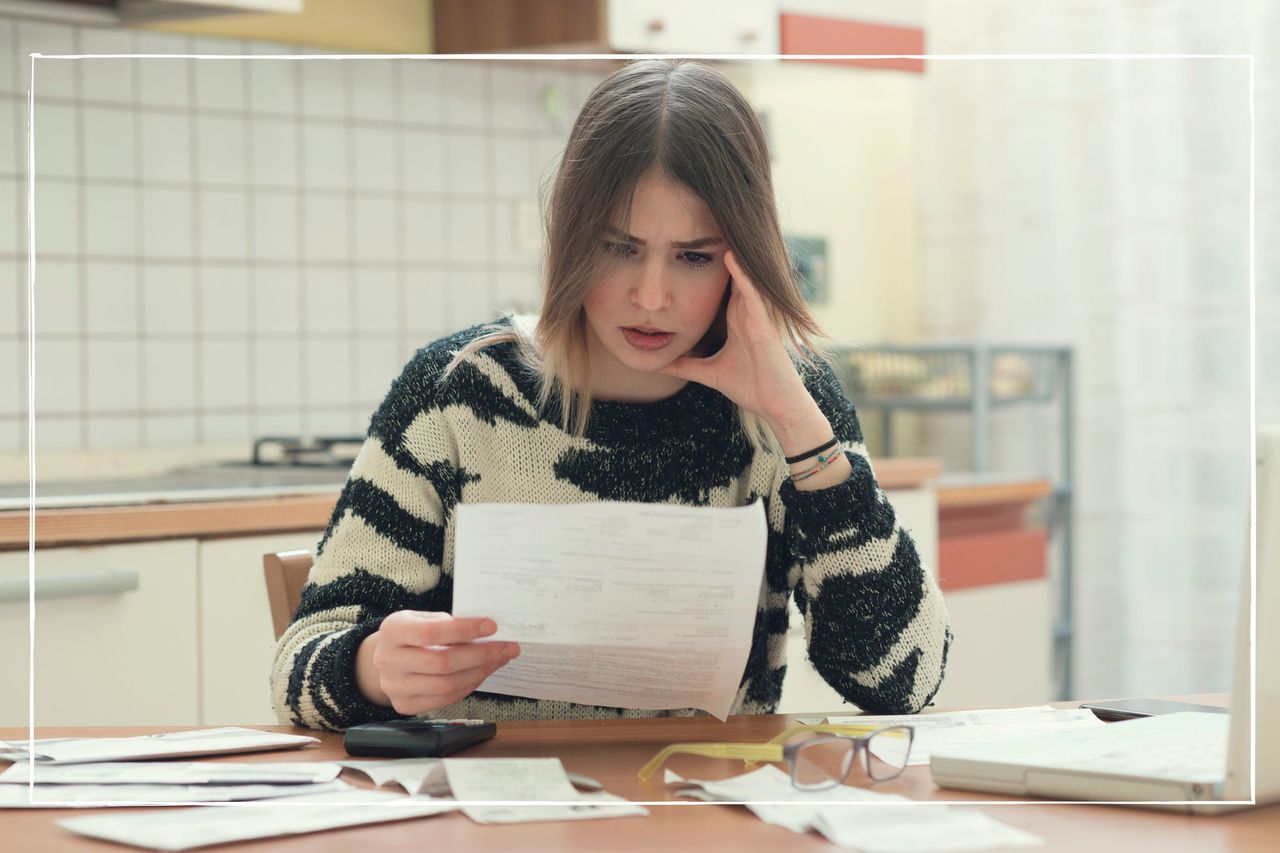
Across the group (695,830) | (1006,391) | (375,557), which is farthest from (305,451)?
(695,830)

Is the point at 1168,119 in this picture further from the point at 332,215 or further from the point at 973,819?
the point at 973,819

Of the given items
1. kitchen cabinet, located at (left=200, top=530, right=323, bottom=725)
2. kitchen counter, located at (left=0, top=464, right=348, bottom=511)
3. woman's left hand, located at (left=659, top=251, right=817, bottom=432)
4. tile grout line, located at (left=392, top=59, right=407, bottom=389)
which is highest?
tile grout line, located at (left=392, top=59, right=407, bottom=389)

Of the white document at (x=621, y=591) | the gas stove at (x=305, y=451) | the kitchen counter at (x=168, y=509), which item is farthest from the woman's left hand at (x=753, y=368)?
the gas stove at (x=305, y=451)

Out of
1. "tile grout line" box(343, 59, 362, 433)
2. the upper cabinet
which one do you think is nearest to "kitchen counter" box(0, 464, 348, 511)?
"tile grout line" box(343, 59, 362, 433)

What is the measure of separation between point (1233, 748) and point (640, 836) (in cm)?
32

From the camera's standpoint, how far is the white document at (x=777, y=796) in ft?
2.52

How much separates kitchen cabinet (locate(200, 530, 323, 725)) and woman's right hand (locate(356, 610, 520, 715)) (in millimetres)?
871

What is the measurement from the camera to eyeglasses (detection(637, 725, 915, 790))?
0.82m

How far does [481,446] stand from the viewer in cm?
120

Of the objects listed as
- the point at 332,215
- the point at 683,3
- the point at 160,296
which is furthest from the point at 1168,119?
the point at 160,296

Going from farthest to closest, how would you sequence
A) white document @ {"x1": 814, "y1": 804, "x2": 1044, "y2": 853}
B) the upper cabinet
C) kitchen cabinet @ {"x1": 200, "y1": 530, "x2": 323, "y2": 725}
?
the upper cabinet
kitchen cabinet @ {"x1": 200, "y1": 530, "x2": 323, "y2": 725}
white document @ {"x1": 814, "y1": 804, "x2": 1044, "y2": 853}

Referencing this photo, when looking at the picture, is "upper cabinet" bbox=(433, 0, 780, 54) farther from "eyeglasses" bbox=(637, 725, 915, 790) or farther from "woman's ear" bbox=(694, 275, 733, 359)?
"eyeglasses" bbox=(637, 725, 915, 790)

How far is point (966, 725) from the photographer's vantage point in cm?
97

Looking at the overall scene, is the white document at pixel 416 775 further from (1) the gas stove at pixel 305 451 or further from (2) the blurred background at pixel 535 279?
(1) the gas stove at pixel 305 451
